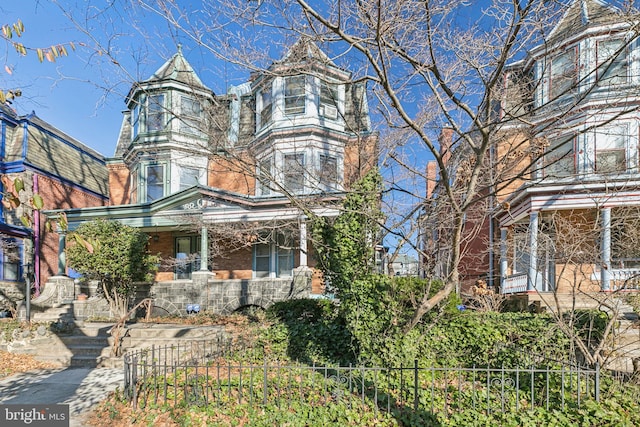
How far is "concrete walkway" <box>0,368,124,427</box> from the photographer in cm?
607

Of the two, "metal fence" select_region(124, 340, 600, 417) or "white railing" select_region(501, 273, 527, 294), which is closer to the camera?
"metal fence" select_region(124, 340, 600, 417)

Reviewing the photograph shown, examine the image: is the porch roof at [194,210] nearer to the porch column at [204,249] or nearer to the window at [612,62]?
the porch column at [204,249]

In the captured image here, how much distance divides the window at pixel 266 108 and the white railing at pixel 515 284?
10812 millimetres

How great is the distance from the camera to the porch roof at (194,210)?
45.6 feet

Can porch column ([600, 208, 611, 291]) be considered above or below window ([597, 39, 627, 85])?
below

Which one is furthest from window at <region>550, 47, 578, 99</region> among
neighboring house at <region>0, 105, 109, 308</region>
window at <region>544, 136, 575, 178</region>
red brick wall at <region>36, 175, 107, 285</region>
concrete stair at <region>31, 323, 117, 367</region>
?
red brick wall at <region>36, 175, 107, 285</region>

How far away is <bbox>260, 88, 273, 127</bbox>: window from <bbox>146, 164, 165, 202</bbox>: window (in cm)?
493

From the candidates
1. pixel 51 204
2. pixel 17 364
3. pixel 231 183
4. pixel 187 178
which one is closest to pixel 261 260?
pixel 231 183

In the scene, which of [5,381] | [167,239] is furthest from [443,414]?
[167,239]

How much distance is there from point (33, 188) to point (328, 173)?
1407cm

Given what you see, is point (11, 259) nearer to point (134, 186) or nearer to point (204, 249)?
point (134, 186)

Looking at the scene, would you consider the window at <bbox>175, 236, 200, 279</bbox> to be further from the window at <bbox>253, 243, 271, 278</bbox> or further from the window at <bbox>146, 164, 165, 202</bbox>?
the window at <bbox>253, 243, 271, 278</bbox>

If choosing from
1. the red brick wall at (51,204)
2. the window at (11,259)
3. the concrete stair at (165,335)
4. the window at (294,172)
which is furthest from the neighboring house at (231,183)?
the concrete stair at (165,335)

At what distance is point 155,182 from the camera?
16.8m
